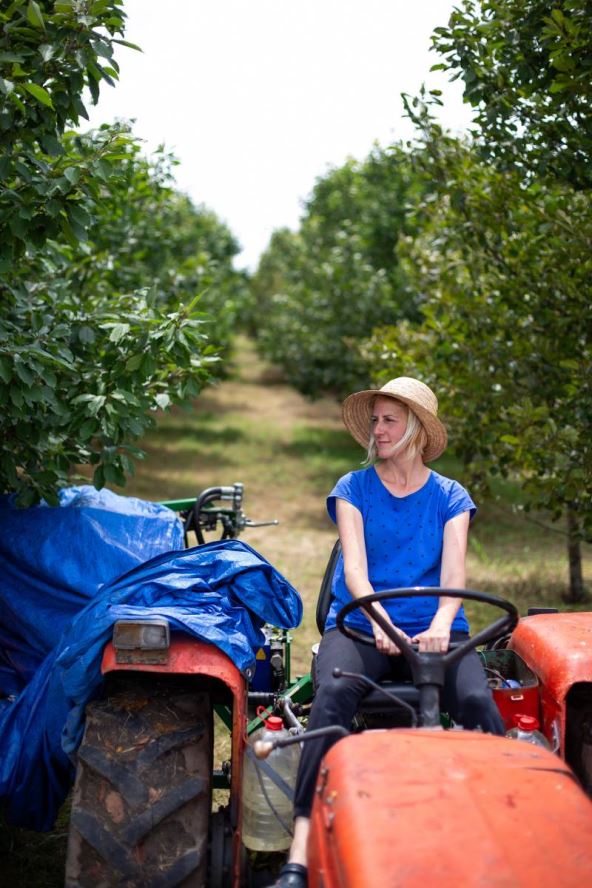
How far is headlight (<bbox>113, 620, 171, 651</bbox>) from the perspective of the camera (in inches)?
125

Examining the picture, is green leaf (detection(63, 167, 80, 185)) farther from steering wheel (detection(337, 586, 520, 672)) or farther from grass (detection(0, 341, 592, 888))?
steering wheel (detection(337, 586, 520, 672))

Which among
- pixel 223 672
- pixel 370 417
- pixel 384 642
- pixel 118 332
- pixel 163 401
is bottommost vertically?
pixel 223 672

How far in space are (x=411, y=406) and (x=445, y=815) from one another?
1787 millimetres

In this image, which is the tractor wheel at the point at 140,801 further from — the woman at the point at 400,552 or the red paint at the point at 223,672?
the woman at the point at 400,552

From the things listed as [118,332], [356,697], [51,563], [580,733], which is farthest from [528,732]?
[118,332]

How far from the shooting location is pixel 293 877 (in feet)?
8.66

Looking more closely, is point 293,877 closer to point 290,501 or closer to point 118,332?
point 118,332

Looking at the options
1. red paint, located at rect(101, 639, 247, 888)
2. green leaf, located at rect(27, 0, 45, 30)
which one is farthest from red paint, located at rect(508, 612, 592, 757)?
green leaf, located at rect(27, 0, 45, 30)

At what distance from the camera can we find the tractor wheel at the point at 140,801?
296cm

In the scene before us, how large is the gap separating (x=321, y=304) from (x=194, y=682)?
15730 millimetres

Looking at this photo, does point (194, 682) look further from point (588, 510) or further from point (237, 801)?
point (588, 510)

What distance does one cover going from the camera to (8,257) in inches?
171

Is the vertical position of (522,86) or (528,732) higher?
(522,86)

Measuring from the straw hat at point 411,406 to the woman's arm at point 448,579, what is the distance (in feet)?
1.14
